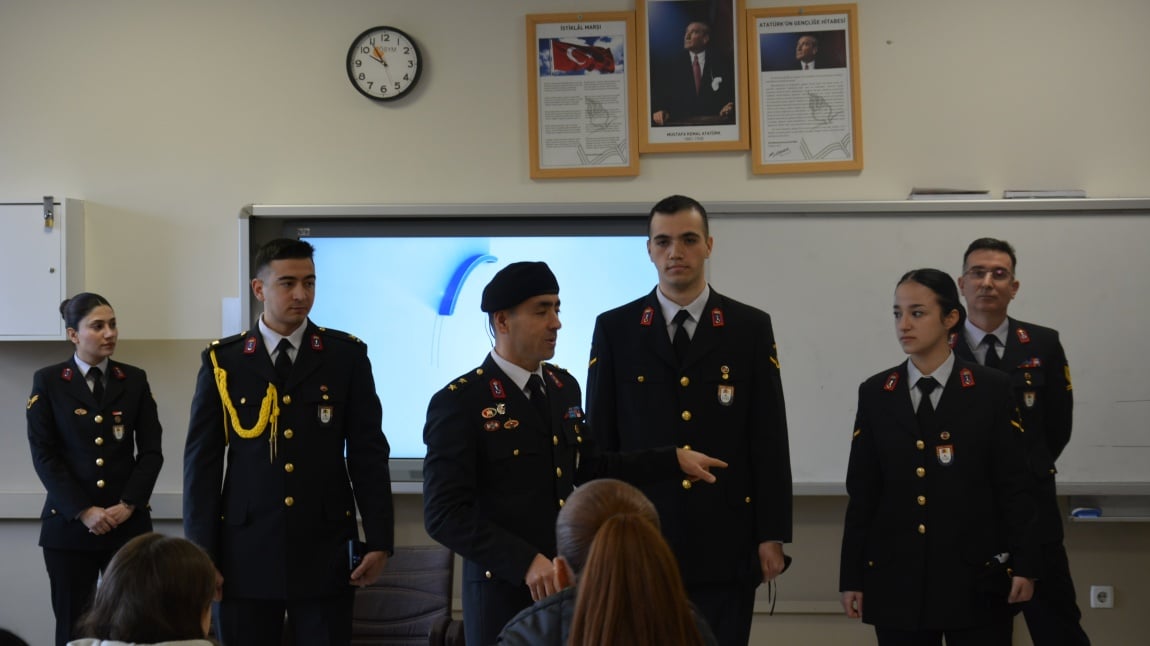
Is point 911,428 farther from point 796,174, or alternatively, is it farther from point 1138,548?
point 1138,548

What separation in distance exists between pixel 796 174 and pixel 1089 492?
1867 millimetres

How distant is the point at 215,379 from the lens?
9.09 feet

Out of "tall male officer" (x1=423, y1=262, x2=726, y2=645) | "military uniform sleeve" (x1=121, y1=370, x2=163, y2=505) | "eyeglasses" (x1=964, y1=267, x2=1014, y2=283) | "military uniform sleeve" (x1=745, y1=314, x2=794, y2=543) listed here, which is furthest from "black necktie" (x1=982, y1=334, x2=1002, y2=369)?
"military uniform sleeve" (x1=121, y1=370, x2=163, y2=505)

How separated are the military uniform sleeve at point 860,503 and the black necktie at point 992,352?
727mm

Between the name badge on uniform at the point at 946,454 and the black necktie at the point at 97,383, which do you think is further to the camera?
the black necktie at the point at 97,383

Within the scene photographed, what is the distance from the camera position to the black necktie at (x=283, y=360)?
281cm

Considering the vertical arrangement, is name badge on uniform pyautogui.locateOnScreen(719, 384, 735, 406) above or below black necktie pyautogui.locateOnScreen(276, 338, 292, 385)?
below

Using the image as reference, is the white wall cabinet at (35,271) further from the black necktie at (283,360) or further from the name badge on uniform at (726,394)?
the name badge on uniform at (726,394)

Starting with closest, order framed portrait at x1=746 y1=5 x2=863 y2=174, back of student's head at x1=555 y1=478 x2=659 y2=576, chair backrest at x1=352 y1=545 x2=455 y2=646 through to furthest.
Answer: back of student's head at x1=555 y1=478 x2=659 y2=576, chair backrest at x1=352 y1=545 x2=455 y2=646, framed portrait at x1=746 y1=5 x2=863 y2=174

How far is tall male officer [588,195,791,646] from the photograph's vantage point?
8.64ft

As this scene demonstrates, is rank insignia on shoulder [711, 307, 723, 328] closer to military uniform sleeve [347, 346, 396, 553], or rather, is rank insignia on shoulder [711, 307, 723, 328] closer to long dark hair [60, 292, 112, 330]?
military uniform sleeve [347, 346, 396, 553]

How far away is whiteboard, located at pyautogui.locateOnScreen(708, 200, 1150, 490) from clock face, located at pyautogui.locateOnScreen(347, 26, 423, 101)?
61.8 inches

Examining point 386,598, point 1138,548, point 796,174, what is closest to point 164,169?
point 386,598

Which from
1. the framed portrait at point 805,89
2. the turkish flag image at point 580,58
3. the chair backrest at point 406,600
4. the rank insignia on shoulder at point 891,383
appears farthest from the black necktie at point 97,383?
the rank insignia on shoulder at point 891,383
